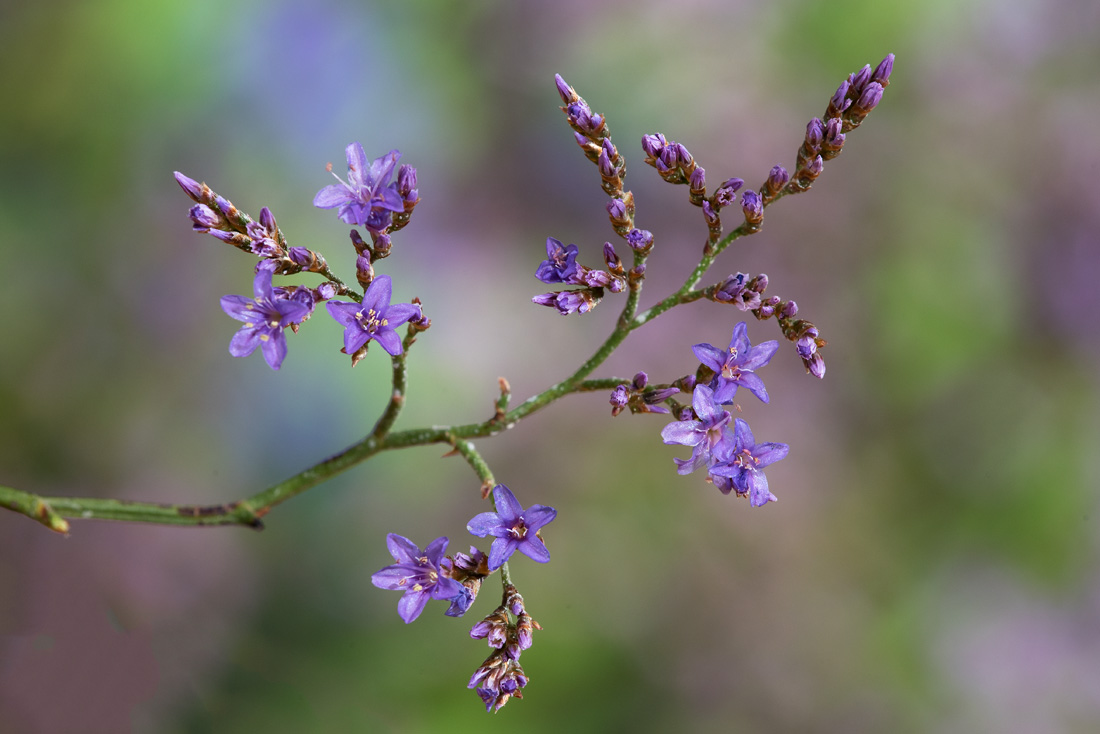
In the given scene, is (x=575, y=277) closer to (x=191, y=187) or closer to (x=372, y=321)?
(x=372, y=321)

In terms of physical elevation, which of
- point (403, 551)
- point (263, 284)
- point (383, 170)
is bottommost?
point (403, 551)

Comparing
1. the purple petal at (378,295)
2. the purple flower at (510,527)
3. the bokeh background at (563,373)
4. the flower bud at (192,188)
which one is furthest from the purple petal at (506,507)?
the bokeh background at (563,373)

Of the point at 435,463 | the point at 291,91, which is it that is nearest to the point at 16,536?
the point at 435,463

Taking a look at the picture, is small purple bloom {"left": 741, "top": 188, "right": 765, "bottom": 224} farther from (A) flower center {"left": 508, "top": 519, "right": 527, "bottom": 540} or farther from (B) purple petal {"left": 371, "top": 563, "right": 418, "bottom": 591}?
(B) purple petal {"left": 371, "top": 563, "right": 418, "bottom": 591}

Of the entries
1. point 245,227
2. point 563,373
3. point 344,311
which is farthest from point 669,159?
point 563,373

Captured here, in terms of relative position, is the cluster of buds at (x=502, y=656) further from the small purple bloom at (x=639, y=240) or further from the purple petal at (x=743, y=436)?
the small purple bloom at (x=639, y=240)

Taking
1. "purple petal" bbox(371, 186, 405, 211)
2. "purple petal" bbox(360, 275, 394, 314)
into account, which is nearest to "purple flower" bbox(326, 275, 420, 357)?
"purple petal" bbox(360, 275, 394, 314)

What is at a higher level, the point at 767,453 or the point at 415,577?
the point at 767,453
